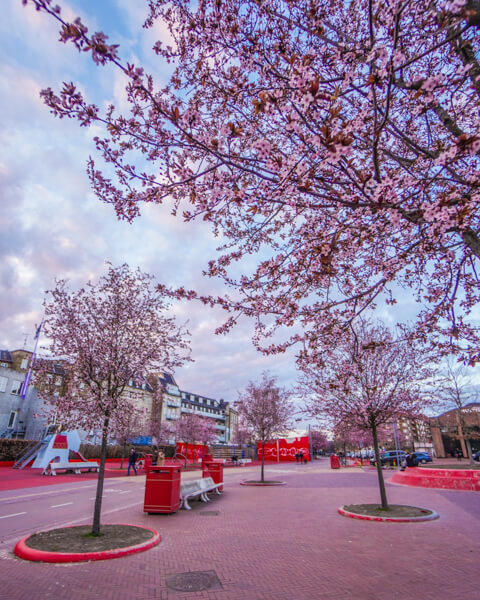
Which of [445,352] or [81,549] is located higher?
[445,352]

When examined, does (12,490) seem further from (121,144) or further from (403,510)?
(121,144)

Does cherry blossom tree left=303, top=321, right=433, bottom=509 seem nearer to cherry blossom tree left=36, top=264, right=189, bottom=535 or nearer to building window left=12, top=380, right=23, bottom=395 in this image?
cherry blossom tree left=36, top=264, right=189, bottom=535

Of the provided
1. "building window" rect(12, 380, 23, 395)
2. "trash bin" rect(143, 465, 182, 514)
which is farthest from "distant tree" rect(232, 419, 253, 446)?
"building window" rect(12, 380, 23, 395)

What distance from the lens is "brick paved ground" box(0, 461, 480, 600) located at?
15.7 feet

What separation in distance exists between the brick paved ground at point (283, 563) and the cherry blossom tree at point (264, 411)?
39.7 feet

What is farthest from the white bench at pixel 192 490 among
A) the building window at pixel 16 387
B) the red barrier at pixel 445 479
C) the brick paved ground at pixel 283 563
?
the building window at pixel 16 387

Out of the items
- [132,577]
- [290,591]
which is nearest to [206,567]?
[132,577]

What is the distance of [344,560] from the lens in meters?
6.14

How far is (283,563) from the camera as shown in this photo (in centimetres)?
602

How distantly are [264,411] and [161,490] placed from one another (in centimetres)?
1248

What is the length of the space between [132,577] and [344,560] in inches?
137

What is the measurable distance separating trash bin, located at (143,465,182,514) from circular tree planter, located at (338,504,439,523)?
5003mm

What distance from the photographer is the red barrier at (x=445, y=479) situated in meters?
16.5

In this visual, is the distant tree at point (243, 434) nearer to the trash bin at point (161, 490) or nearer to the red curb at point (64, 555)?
the trash bin at point (161, 490)
